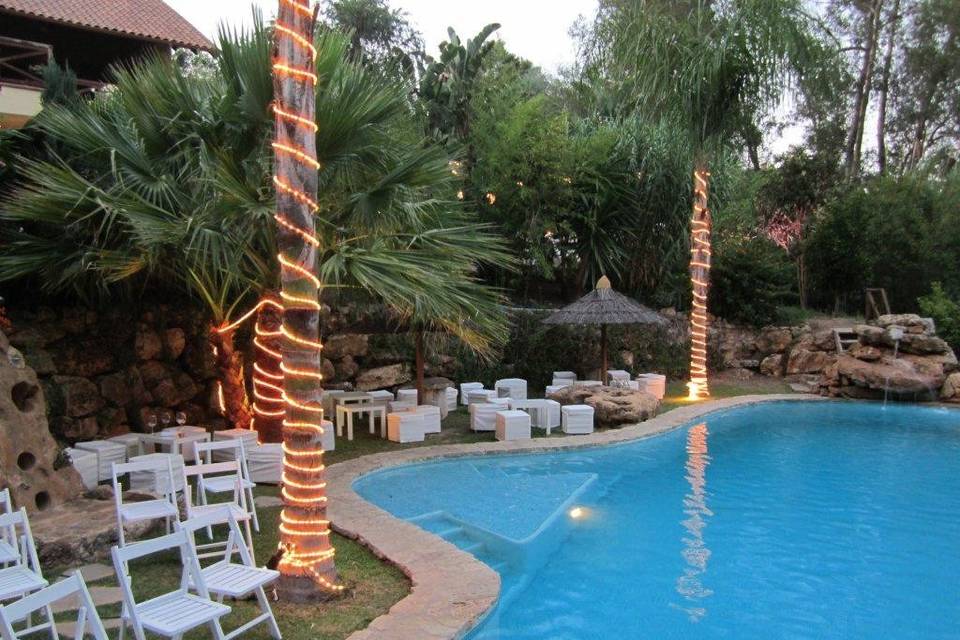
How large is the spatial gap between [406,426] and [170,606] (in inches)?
283

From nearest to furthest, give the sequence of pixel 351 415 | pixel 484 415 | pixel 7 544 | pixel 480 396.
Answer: pixel 7 544 → pixel 351 415 → pixel 484 415 → pixel 480 396

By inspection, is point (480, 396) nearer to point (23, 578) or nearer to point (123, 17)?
point (23, 578)

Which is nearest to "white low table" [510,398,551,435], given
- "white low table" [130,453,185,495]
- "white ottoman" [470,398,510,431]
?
"white ottoman" [470,398,510,431]

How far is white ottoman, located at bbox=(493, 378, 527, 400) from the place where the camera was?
14.0 metres

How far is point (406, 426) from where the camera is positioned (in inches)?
429

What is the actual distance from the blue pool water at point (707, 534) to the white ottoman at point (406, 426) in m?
1.45

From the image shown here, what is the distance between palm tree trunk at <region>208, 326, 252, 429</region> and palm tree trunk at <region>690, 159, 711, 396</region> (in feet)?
33.5

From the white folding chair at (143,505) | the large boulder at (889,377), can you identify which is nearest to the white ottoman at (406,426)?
the white folding chair at (143,505)

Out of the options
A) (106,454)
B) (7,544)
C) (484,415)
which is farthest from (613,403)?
(7,544)

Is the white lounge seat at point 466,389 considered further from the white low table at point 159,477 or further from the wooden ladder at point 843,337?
the wooden ladder at point 843,337

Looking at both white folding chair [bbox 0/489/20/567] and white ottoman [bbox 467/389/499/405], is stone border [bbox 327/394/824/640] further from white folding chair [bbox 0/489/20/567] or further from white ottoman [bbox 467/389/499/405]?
white ottoman [bbox 467/389/499/405]

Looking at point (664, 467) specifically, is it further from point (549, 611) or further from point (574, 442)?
point (549, 611)

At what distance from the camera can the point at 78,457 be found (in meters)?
7.76

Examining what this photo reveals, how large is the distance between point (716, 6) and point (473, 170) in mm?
6695
